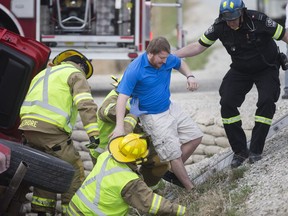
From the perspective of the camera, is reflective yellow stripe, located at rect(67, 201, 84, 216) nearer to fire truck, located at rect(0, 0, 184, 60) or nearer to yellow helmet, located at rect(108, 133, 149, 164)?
yellow helmet, located at rect(108, 133, 149, 164)

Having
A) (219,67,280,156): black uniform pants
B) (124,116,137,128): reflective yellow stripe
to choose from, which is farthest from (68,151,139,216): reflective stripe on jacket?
(219,67,280,156): black uniform pants

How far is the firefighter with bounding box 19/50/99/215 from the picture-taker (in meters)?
8.34

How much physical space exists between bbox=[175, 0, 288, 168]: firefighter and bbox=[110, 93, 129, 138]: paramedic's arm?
3.20 feet

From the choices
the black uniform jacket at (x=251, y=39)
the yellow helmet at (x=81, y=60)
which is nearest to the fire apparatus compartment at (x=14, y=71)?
the yellow helmet at (x=81, y=60)

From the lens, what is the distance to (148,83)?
8422mm

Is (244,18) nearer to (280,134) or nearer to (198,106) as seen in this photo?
(280,134)

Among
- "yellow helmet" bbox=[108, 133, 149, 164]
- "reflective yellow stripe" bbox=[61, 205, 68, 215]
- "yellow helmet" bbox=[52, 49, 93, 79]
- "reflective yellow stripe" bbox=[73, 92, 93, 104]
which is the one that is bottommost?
"reflective yellow stripe" bbox=[61, 205, 68, 215]

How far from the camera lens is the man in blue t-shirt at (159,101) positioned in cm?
829

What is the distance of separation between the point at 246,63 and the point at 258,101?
0.32m

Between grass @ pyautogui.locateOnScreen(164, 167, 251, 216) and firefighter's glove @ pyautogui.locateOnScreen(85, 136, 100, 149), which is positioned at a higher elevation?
firefighter's glove @ pyautogui.locateOnScreen(85, 136, 100, 149)

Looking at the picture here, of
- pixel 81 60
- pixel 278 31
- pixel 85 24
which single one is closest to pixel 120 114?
pixel 81 60

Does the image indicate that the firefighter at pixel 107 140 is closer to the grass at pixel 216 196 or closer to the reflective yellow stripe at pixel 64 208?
the grass at pixel 216 196

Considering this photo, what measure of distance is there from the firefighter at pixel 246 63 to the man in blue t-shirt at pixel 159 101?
37 centimetres

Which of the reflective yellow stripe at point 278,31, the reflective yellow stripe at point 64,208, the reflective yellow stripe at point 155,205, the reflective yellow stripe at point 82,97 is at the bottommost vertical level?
the reflective yellow stripe at point 64,208
